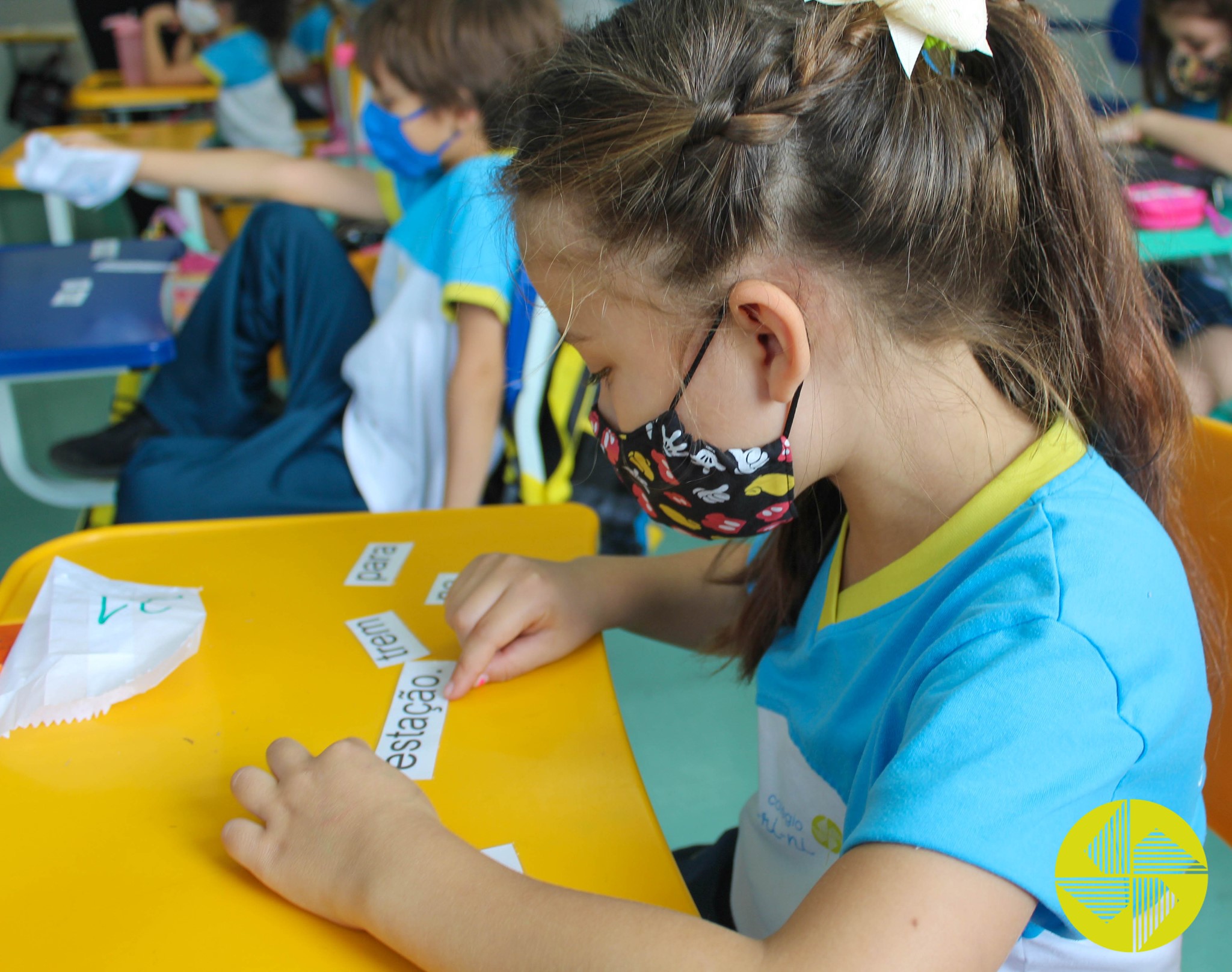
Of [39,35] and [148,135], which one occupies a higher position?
[148,135]

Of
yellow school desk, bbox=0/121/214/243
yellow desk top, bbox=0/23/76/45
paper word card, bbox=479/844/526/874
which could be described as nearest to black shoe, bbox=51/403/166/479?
yellow school desk, bbox=0/121/214/243

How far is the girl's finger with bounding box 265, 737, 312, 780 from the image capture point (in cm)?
57

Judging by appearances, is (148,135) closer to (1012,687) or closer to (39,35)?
(1012,687)

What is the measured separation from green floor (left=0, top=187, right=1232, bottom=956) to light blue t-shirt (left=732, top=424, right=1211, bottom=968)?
1.86 feet

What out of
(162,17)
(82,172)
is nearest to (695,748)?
(82,172)

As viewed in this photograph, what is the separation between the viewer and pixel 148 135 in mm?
2918

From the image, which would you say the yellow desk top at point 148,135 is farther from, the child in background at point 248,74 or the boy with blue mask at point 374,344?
the boy with blue mask at point 374,344

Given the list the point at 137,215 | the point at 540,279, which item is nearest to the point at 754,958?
the point at 540,279

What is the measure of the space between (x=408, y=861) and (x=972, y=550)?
354 millimetres

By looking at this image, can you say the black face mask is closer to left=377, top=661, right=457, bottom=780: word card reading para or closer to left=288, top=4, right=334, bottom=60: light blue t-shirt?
left=377, top=661, right=457, bottom=780: word card reading para

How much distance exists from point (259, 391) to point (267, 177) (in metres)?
0.45

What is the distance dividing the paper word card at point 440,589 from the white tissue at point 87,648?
0.17 m

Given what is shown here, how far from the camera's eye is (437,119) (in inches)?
64.3

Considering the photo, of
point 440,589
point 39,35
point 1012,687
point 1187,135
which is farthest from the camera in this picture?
point 39,35
